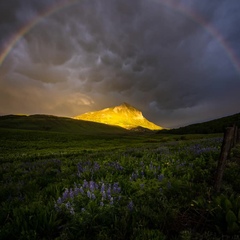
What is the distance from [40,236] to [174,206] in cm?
288

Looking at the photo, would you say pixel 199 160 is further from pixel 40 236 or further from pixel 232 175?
pixel 40 236

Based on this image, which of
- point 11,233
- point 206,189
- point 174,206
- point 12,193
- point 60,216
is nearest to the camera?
point 11,233

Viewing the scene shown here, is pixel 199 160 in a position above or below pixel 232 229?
above

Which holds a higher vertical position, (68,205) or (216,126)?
(216,126)

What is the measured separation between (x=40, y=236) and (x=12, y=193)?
10.5 ft

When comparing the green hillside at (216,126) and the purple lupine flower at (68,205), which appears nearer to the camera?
the purple lupine flower at (68,205)

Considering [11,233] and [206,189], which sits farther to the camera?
[206,189]

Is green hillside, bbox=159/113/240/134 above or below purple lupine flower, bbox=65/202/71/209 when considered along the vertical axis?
above

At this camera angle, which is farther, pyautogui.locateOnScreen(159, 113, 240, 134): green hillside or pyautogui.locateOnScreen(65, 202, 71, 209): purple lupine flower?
pyautogui.locateOnScreen(159, 113, 240, 134): green hillside

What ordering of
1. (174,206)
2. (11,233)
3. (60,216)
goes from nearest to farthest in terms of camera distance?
(11,233) → (60,216) → (174,206)

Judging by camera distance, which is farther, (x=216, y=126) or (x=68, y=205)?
(x=216, y=126)

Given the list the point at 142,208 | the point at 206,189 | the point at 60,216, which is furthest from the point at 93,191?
the point at 206,189

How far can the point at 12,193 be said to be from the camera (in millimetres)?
6781

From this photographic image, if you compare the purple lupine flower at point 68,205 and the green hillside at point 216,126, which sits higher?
the green hillside at point 216,126
